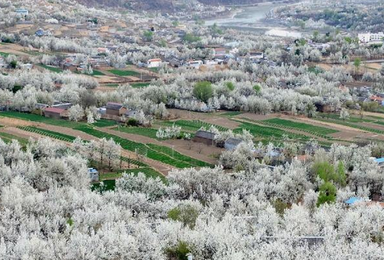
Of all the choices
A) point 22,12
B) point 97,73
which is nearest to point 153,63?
point 97,73

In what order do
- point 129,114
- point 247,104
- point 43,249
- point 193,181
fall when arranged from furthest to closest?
1. point 247,104
2. point 129,114
3. point 193,181
4. point 43,249

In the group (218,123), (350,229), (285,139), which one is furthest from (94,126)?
(350,229)

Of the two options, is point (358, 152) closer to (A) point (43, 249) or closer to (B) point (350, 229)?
(B) point (350, 229)

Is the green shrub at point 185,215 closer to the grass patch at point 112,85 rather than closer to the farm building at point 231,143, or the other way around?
the farm building at point 231,143

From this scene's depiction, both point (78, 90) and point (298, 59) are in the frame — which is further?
point (298, 59)

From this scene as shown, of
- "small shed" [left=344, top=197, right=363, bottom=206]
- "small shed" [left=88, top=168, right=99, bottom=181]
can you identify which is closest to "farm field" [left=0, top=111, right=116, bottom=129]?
"small shed" [left=88, top=168, right=99, bottom=181]

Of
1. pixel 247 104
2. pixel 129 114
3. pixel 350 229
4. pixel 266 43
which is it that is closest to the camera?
pixel 350 229
